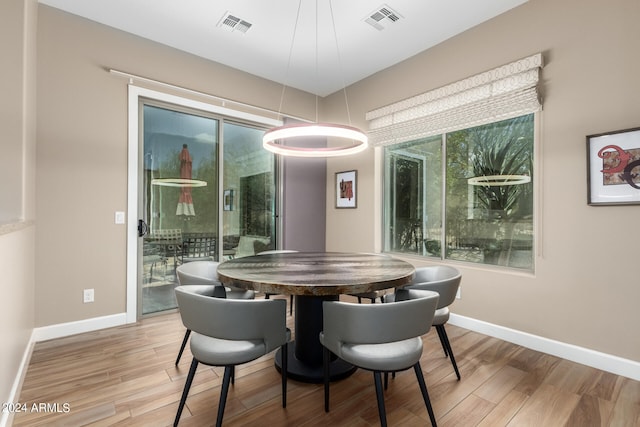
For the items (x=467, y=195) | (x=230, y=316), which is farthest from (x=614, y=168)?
(x=230, y=316)

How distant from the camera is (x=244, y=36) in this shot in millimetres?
3174

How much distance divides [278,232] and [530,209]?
2.99m

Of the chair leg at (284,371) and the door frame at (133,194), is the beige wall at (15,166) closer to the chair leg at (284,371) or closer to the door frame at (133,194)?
the door frame at (133,194)

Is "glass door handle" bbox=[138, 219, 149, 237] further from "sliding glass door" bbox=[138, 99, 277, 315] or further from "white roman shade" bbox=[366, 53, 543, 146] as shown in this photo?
"white roman shade" bbox=[366, 53, 543, 146]

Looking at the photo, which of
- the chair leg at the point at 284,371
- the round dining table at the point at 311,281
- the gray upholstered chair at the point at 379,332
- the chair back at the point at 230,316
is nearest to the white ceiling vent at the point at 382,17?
the round dining table at the point at 311,281

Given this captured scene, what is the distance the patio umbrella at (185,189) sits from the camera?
3461 mm

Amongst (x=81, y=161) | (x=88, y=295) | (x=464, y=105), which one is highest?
(x=464, y=105)

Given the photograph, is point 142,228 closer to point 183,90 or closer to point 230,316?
point 183,90

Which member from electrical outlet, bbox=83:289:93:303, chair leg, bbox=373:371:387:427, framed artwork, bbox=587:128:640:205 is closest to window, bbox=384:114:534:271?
framed artwork, bbox=587:128:640:205

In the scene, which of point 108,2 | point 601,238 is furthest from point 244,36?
point 601,238

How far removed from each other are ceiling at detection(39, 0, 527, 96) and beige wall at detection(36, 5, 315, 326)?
26 centimetres

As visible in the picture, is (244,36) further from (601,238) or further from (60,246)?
(601,238)

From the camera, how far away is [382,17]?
9.30 feet

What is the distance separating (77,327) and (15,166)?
5.34 feet
